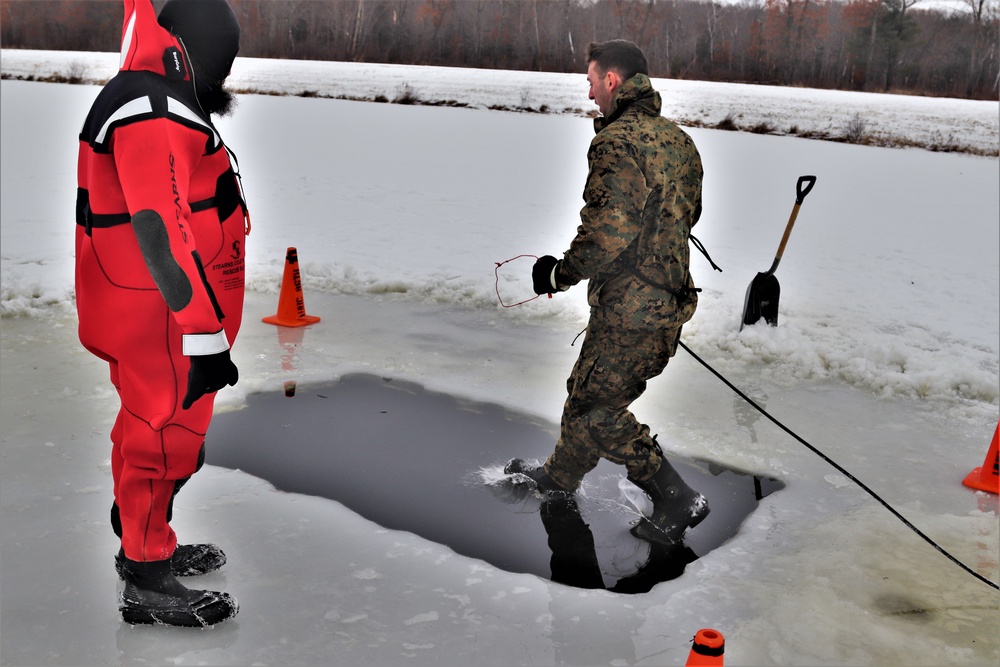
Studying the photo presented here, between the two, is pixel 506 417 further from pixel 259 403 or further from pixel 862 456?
pixel 862 456

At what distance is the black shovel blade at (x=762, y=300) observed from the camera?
673 cm

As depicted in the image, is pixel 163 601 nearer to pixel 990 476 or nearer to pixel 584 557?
pixel 584 557

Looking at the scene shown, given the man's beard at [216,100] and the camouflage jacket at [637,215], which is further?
the camouflage jacket at [637,215]

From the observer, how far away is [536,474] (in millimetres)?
4293

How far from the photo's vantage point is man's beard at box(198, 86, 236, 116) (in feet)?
9.52

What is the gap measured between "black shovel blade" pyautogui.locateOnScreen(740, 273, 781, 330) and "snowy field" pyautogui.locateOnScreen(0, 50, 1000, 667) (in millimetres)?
177

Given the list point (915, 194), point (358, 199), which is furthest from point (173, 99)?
point (915, 194)

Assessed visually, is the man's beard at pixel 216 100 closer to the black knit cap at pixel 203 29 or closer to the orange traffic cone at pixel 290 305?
the black knit cap at pixel 203 29

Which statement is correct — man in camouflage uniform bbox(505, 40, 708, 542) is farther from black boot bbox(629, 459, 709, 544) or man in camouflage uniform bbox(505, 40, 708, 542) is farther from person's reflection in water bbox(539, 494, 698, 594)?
person's reflection in water bbox(539, 494, 698, 594)

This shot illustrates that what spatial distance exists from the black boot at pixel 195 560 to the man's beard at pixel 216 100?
5.36 feet

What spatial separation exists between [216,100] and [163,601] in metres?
1.69

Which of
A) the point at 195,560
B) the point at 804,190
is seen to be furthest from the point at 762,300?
the point at 195,560

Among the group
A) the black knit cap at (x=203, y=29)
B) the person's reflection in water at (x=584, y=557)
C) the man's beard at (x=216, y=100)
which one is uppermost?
the black knit cap at (x=203, y=29)

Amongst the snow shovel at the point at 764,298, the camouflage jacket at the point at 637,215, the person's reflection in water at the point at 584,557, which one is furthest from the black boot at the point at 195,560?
the snow shovel at the point at 764,298
